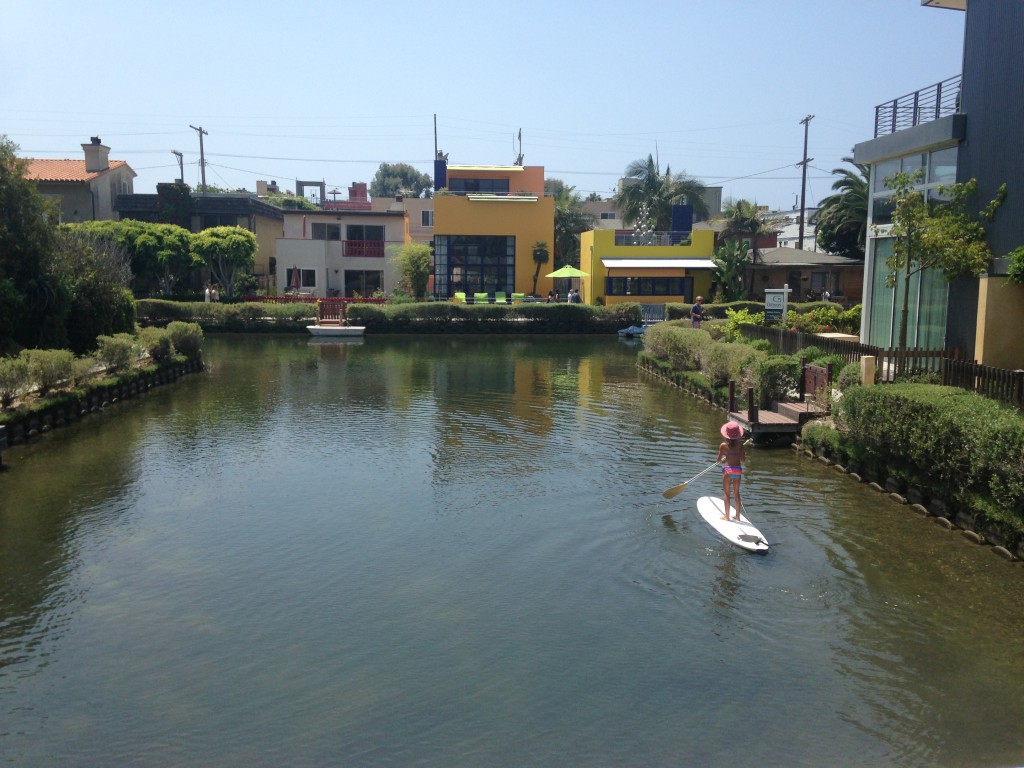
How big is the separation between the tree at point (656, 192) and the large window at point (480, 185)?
957cm

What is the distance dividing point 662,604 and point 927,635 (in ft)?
9.22

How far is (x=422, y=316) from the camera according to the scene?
4709cm

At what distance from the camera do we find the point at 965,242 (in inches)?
729

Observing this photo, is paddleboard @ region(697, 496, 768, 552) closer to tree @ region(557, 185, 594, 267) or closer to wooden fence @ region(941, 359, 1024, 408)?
wooden fence @ region(941, 359, 1024, 408)

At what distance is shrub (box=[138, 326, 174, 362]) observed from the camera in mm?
29516

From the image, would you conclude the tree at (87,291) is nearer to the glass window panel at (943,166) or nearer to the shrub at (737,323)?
the shrub at (737,323)

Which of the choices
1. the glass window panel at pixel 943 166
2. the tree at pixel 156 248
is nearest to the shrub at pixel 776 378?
the glass window panel at pixel 943 166

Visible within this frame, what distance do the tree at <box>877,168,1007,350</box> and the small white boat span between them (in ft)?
95.2

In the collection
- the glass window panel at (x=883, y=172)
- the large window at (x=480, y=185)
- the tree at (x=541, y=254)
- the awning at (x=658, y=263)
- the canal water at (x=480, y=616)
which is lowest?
the canal water at (x=480, y=616)

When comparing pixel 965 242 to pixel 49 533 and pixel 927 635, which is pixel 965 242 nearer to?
pixel 927 635

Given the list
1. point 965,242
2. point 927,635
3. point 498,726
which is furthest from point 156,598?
point 965,242

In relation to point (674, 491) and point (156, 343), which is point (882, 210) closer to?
point (674, 491)

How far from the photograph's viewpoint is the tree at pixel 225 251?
5088 centimetres

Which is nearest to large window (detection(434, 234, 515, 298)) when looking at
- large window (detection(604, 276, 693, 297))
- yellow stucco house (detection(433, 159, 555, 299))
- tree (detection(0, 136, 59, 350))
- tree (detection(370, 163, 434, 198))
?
yellow stucco house (detection(433, 159, 555, 299))
